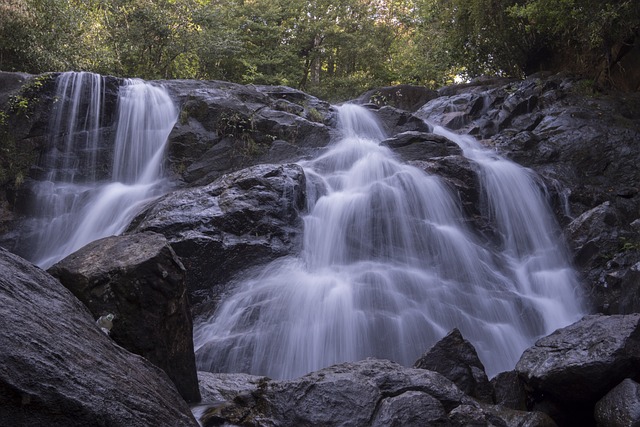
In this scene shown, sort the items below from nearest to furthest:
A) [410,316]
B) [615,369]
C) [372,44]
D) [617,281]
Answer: [615,369]
[410,316]
[617,281]
[372,44]

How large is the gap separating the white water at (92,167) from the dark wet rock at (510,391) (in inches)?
263

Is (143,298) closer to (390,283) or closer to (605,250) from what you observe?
(390,283)

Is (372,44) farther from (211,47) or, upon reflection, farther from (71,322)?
(71,322)

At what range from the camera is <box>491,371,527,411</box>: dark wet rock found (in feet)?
18.0

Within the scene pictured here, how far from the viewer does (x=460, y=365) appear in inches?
222

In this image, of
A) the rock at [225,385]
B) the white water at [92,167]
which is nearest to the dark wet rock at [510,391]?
Result: the rock at [225,385]

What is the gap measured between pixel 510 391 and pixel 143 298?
A: 12.0 ft

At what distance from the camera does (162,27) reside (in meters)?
17.8

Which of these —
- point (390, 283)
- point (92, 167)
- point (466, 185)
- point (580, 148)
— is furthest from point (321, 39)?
point (390, 283)

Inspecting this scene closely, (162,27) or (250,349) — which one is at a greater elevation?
(162,27)

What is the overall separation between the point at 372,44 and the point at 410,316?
56.8 ft

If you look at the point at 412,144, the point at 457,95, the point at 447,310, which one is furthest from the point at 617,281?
the point at 457,95

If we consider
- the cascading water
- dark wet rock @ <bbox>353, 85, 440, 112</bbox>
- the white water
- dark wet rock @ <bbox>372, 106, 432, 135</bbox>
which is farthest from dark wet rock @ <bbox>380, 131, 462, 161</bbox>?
dark wet rock @ <bbox>353, 85, 440, 112</bbox>

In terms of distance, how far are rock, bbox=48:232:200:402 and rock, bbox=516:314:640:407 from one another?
3227 mm
